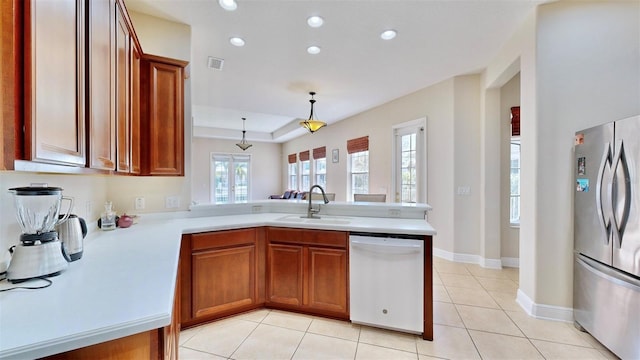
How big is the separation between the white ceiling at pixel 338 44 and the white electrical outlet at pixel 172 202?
5.50 feet

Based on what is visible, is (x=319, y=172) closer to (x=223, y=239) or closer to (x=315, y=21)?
(x=315, y=21)

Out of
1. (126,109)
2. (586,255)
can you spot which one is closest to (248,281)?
(126,109)

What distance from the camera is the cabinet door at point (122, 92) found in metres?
1.47

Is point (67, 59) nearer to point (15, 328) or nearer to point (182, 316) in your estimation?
point (15, 328)

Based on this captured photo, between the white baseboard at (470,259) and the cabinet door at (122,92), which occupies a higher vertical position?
the cabinet door at (122,92)

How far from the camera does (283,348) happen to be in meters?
1.91

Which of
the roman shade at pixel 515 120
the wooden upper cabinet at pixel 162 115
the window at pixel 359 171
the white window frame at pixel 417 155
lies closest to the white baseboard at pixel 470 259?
the white window frame at pixel 417 155

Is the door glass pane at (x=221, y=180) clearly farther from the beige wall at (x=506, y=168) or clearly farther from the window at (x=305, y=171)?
the beige wall at (x=506, y=168)

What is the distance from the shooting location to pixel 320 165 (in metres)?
7.42

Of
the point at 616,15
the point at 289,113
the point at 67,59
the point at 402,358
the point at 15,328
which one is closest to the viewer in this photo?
the point at 15,328

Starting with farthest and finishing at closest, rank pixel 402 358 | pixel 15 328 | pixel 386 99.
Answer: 1. pixel 386 99
2. pixel 402 358
3. pixel 15 328

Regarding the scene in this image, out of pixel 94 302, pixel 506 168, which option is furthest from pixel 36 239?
pixel 506 168

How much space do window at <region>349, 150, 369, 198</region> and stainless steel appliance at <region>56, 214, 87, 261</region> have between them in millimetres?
4849

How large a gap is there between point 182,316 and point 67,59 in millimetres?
1960
